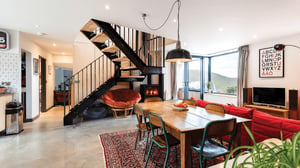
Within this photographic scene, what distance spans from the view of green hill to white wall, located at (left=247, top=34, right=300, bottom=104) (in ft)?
3.37

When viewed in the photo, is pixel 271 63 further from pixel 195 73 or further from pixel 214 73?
pixel 195 73

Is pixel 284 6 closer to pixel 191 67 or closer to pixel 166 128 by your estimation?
pixel 166 128

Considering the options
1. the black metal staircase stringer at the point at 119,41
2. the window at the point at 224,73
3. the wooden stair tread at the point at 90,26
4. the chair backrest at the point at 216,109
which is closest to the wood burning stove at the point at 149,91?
the black metal staircase stringer at the point at 119,41

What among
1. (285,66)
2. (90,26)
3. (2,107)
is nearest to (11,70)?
(2,107)

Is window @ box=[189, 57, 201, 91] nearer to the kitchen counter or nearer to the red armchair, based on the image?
the red armchair

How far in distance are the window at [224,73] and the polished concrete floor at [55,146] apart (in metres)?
4.74

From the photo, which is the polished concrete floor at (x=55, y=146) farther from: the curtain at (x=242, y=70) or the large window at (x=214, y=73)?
the large window at (x=214, y=73)

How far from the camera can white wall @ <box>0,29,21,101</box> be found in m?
3.61

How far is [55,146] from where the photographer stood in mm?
2771

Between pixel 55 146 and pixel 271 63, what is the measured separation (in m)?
6.39

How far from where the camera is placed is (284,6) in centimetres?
255

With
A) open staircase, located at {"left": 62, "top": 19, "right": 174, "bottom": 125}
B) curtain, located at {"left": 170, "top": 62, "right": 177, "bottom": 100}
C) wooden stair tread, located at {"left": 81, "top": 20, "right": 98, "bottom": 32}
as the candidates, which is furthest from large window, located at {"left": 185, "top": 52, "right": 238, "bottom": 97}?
wooden stair tread, located at {"left": 81, "top": 20, "right": 98, "bottom": 32}

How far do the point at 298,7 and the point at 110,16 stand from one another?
3513 mm

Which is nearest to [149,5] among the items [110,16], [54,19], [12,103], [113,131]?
[110,16]
